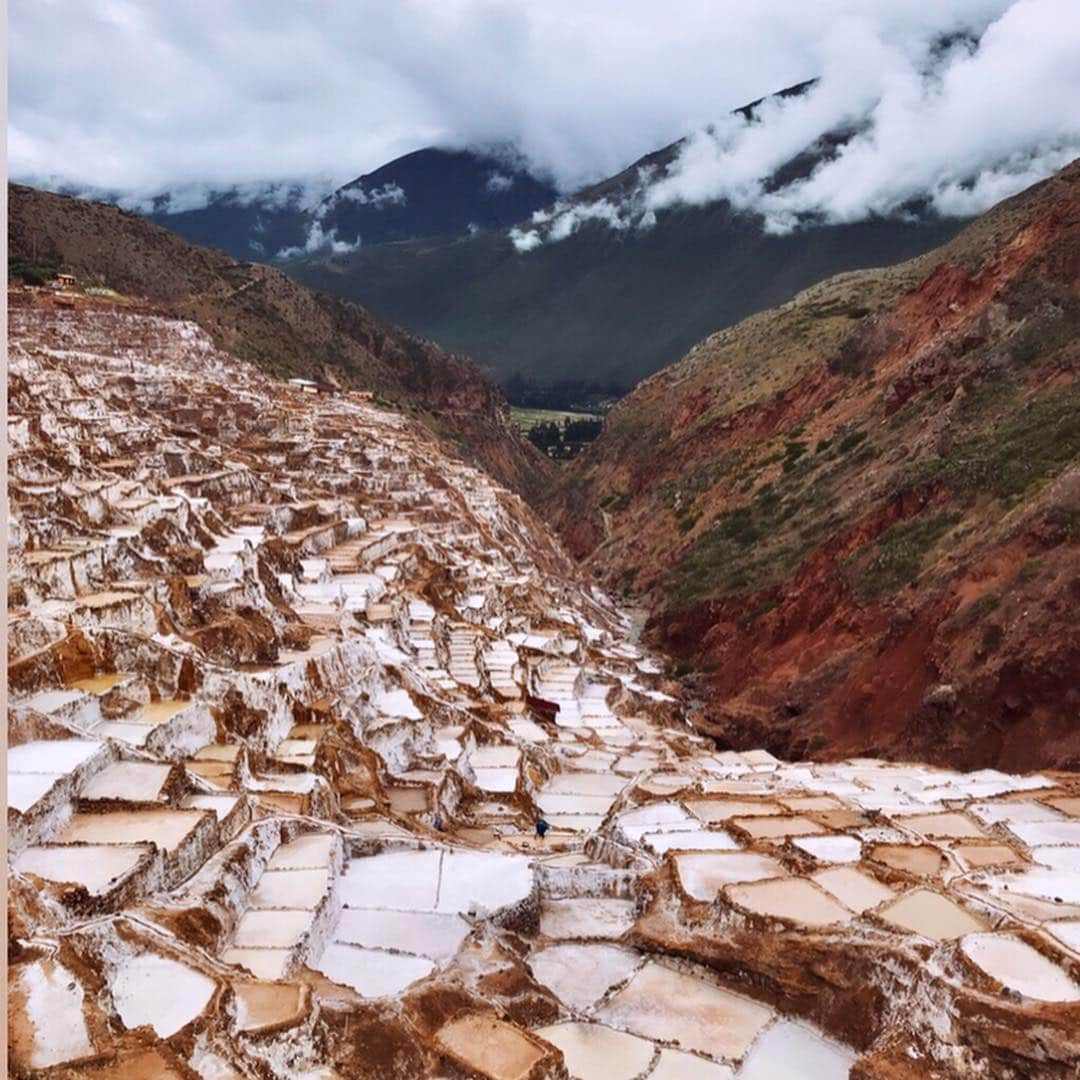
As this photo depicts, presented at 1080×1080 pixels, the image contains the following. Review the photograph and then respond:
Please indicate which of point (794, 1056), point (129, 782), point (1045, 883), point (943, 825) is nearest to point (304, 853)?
point (129, 782)

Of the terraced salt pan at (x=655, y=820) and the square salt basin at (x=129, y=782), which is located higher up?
the square salt basin at (x=129, y=782)

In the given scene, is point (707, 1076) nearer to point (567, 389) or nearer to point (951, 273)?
point (951, 273)

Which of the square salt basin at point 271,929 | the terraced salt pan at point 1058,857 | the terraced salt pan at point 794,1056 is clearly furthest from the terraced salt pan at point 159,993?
the terraced salt pan at point 1058,857

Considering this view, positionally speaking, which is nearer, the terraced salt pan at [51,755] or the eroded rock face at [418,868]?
the eroded rock face at [418,868]

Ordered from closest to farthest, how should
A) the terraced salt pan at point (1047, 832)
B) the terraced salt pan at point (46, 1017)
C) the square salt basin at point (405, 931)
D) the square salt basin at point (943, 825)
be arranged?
1. the terraced salt pan at point (46, 1017)
2. the square salt basin at point (405, 931)
3. the terraced salt pan at point (1047, 832)
4. the square salt basin at point (943, 825)

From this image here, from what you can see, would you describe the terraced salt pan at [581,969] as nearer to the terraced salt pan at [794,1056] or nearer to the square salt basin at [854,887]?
the terraced salt pan at [794,1056]

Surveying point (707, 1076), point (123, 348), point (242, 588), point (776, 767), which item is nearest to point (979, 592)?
point (776, 767)

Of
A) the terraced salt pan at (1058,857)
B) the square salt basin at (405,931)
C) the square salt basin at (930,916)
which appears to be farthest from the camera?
the terraced salt pan at (1058,857)
